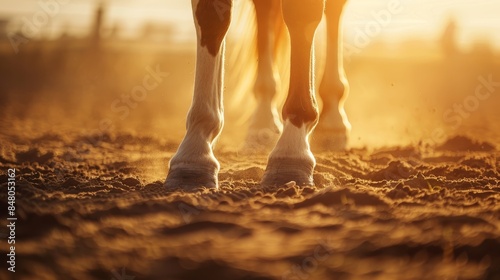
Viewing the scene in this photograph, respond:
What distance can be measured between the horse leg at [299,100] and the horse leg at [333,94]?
79.2 inches

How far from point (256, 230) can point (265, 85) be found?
3.65 metres

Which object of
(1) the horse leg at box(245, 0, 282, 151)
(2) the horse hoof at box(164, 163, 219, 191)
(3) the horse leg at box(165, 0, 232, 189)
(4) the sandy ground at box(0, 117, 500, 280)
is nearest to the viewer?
(4) the sandy ground at box(0, 117, 500, 280)

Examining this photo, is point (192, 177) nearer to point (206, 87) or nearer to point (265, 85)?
point (206, 87)

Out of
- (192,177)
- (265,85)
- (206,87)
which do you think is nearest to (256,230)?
(192,177)

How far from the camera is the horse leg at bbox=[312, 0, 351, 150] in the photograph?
638 cm

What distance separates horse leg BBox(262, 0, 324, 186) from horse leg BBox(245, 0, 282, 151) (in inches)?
77.1

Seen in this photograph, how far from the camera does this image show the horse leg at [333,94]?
20.9 feet

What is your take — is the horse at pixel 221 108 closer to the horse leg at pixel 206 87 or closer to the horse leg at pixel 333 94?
the horse leg at pixel 206 87

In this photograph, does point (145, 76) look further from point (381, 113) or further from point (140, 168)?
point (140, 168)

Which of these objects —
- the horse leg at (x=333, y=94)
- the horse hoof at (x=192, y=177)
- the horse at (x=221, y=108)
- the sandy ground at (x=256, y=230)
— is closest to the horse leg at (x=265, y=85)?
the horse leg at (x=333, y=94)

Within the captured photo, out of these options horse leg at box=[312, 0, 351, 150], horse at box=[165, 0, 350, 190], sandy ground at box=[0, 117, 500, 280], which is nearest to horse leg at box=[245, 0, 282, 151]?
horse leg at box=[312, 0, 351, 150]

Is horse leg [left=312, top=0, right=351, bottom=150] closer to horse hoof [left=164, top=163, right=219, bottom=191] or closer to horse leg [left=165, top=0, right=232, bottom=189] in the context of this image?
horse leg [left=165, top=0, right=232, bottom=189]

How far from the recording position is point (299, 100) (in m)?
4.30

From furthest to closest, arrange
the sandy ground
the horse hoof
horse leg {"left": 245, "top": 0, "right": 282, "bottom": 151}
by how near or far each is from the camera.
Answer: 1. horse leg {"left": 245, "top": 0, "right": 282, "bottom": 151}
2. the horse hoof
3. the sandy ground
